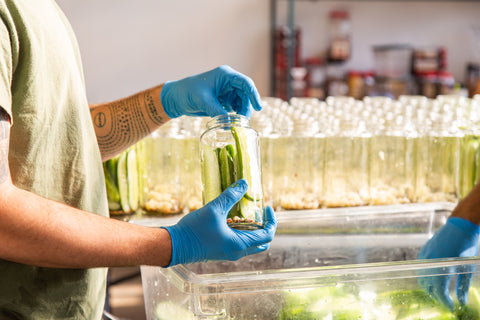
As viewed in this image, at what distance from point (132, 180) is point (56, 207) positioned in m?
1.01

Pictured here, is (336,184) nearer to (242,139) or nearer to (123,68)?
(242,139)

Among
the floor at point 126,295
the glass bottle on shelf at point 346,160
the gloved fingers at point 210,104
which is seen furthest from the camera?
the floor at point 126,295

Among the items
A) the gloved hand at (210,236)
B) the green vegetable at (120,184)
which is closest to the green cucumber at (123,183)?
the green vegetable at (120,184)

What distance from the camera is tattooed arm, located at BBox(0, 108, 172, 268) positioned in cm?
73

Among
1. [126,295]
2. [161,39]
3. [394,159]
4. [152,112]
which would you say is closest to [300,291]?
[152,112]

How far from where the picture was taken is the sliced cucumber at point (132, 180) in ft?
5.81

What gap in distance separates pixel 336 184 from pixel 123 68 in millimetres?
2932

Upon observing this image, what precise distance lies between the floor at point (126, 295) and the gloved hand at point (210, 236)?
1.55 m

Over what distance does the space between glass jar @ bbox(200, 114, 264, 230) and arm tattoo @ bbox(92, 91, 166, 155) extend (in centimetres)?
28

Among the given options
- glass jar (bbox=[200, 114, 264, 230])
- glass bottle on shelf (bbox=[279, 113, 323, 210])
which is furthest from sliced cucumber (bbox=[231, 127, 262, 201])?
glass bottle on shelf (bbox=[279, 113, 323, 210])

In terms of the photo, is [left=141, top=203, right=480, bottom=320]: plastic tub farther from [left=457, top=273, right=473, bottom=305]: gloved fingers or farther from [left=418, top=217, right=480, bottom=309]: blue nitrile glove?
[left=418, top=217, right=480, bottom=309]: blue nitrile glove

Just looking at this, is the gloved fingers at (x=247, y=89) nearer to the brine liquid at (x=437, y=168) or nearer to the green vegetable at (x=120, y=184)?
the green vegetable at (x=120, y=184)

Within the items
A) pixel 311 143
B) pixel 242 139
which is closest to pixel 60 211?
pixel 242 139

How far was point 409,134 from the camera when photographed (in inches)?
72.7
